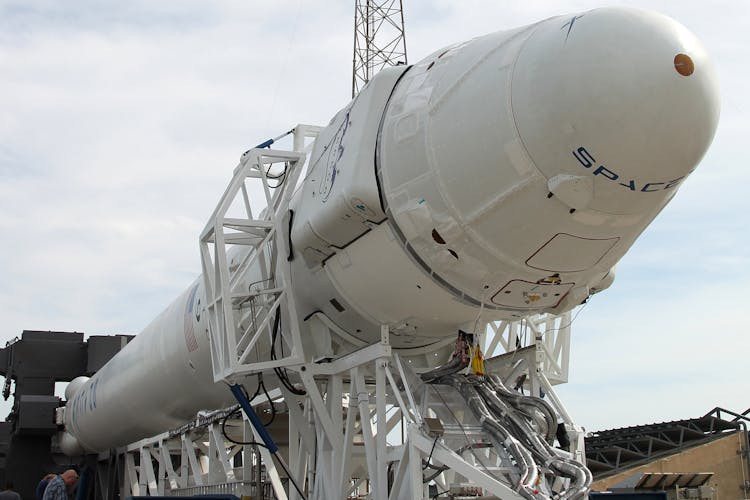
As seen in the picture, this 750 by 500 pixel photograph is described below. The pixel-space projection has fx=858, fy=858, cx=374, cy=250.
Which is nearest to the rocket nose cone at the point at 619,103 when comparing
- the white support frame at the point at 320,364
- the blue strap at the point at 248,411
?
the white support frame at the point at 320,364

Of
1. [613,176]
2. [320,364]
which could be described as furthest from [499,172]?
[320,364]

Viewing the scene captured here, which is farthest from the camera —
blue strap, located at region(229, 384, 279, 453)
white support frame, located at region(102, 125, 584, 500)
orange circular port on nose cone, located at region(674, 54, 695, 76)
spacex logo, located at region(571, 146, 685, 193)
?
blue strap, located at region(229, 384, 279, 453)

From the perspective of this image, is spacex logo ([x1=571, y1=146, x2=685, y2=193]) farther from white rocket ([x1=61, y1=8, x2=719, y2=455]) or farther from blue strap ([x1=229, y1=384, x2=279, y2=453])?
blue strap ([x1=229, y1=384, x2=279, y2=453])

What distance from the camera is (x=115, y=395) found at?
1466 cm

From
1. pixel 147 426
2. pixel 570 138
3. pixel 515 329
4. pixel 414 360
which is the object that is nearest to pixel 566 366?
pixel 515 329

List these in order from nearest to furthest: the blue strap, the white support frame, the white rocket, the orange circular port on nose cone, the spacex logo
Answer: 1. the orange circular port on nose cone
2. the white rocket
3. the spacex logo
4. the white support frame
5. the blue strap

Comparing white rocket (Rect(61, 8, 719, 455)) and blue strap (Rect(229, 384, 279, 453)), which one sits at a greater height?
white rocket (Rect(61, 8, 719, 455))

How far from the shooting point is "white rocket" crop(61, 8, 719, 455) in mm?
5879

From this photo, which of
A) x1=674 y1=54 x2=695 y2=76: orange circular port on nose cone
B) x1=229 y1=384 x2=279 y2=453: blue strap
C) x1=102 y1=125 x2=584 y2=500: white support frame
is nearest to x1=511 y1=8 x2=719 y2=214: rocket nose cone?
x1=674 y1=54 x2=695 y2=76: orange circular port on nose cone

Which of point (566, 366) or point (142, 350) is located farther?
point (142, 350)

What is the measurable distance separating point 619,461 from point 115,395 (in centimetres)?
970

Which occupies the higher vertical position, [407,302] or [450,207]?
[450,207]

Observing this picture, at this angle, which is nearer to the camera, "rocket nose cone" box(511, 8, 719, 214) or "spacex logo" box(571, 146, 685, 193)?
"rocket nose cone" box(511, 8, 719, 214)

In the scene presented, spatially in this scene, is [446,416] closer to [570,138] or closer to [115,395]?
[570,138]
